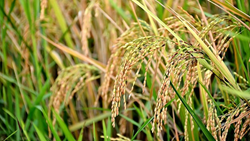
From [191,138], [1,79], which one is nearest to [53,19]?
[1,79]

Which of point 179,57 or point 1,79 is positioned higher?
point 179,57

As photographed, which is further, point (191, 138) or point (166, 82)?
point (191, 138)

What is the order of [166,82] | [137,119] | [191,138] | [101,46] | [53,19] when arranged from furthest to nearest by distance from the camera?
1. [53,19]
2. [101,46]
3. [137,119]
4. [191,138]
5. [166,82]

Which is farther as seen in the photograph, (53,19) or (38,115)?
(53,19)

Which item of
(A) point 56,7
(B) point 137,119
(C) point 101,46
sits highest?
(A) point 56,7

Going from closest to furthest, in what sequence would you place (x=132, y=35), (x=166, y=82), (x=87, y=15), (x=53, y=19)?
(x=166, y=82) → (x=132, y=35) → (x=87, y=15) → (x=53, y=19)

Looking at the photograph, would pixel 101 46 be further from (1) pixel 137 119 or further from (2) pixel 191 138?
(2) pixel 191 138


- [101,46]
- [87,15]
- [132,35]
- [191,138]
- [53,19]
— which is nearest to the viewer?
[191,138]

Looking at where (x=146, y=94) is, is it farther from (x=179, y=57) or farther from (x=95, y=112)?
(x=179, y=57)

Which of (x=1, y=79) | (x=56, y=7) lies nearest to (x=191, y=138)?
(x=56, y=7)
